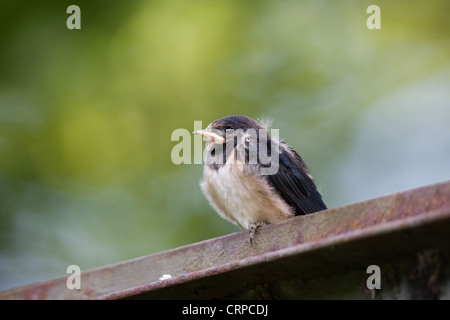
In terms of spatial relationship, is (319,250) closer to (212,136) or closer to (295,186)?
(295,186)

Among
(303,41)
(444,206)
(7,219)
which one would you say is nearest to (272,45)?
(303,41)

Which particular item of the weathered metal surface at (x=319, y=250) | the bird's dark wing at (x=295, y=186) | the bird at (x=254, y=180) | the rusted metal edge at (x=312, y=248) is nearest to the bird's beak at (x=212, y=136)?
the bird at (x=254, y=180)

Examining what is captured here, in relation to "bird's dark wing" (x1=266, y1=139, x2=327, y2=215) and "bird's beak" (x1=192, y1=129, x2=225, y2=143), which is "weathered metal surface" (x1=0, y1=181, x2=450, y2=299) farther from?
"bird's beak" (x1=192, y1=129, x2=225, y2=143)

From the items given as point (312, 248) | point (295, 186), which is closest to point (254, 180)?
point (295, 186)

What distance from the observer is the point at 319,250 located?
1621mm

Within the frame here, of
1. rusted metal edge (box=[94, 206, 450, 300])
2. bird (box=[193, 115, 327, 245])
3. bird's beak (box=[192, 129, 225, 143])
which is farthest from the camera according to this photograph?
bird's beak (box=[192, 129, 225, 143])

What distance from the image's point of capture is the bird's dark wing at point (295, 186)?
3.01 meters

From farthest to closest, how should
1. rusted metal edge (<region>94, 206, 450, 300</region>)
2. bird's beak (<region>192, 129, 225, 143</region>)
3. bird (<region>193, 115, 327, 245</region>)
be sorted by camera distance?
bird's beak (<region>192, 129, 225, 143</region>)
bird (<region>193, 115, 327, 245</region>)
rusted metal edge (<region>94, 206, 450, 300</region>)

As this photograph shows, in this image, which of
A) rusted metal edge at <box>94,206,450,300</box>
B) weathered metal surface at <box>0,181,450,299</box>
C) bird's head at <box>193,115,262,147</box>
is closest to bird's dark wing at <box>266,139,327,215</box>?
bird's head at <box>193,115,262,147</box>

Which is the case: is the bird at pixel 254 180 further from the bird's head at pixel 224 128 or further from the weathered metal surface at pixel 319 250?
the weathered metal surface at pixel 319 250

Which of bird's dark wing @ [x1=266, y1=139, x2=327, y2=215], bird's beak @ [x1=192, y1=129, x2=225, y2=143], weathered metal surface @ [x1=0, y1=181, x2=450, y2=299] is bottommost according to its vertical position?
weathered metal surface @ [x1=0, y1=181, x2=450, y2=299]

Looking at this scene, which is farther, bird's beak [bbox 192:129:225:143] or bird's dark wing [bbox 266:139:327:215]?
bird's beak [bbox 192:129:225:143]

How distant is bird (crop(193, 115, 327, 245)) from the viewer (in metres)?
2.92
